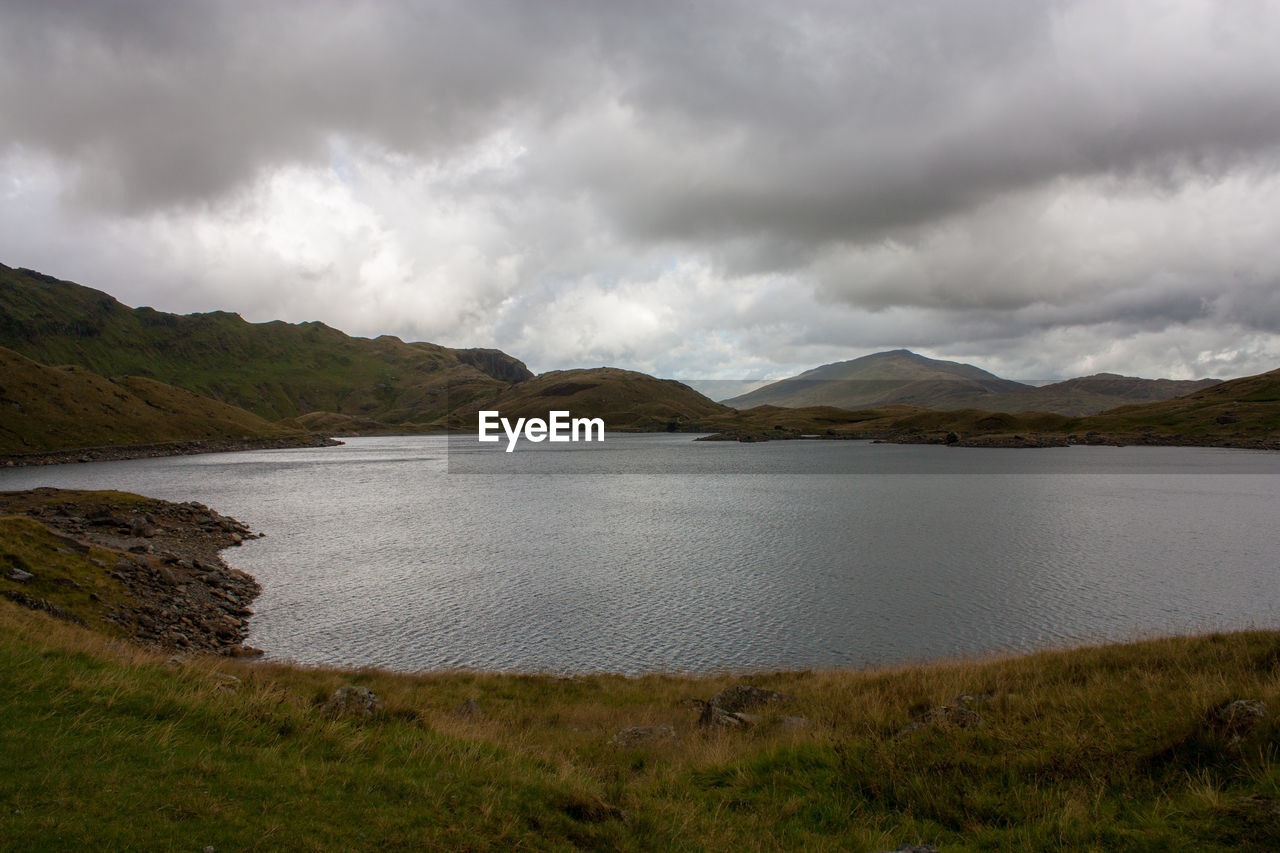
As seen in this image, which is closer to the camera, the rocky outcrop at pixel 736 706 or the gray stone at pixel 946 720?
the gray stone at pixel 946 720

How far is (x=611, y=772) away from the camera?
47.1 feet

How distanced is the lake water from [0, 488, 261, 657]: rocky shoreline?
2198 millimetres

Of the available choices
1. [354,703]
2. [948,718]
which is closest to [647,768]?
[948,718]

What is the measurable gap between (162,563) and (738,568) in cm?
3846

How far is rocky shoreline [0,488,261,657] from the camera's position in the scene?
3134cm

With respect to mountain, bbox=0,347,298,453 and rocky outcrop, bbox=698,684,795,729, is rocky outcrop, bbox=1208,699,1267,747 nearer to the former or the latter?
rocky outcrop, bbox=698,684,795,729

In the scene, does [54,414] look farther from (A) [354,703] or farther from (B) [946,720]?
(B) [946,720]

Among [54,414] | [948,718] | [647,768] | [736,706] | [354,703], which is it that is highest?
[54,414]

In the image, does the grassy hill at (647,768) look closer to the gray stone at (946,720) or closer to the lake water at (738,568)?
the gray stone at (946,720)

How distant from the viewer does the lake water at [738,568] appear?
3350 centimetres

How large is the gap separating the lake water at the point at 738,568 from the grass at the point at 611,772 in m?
15.6

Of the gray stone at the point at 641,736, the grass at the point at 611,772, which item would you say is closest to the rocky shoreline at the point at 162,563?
the grass at the point at 611,772

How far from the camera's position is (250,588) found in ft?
140

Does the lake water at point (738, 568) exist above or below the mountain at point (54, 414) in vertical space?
below
